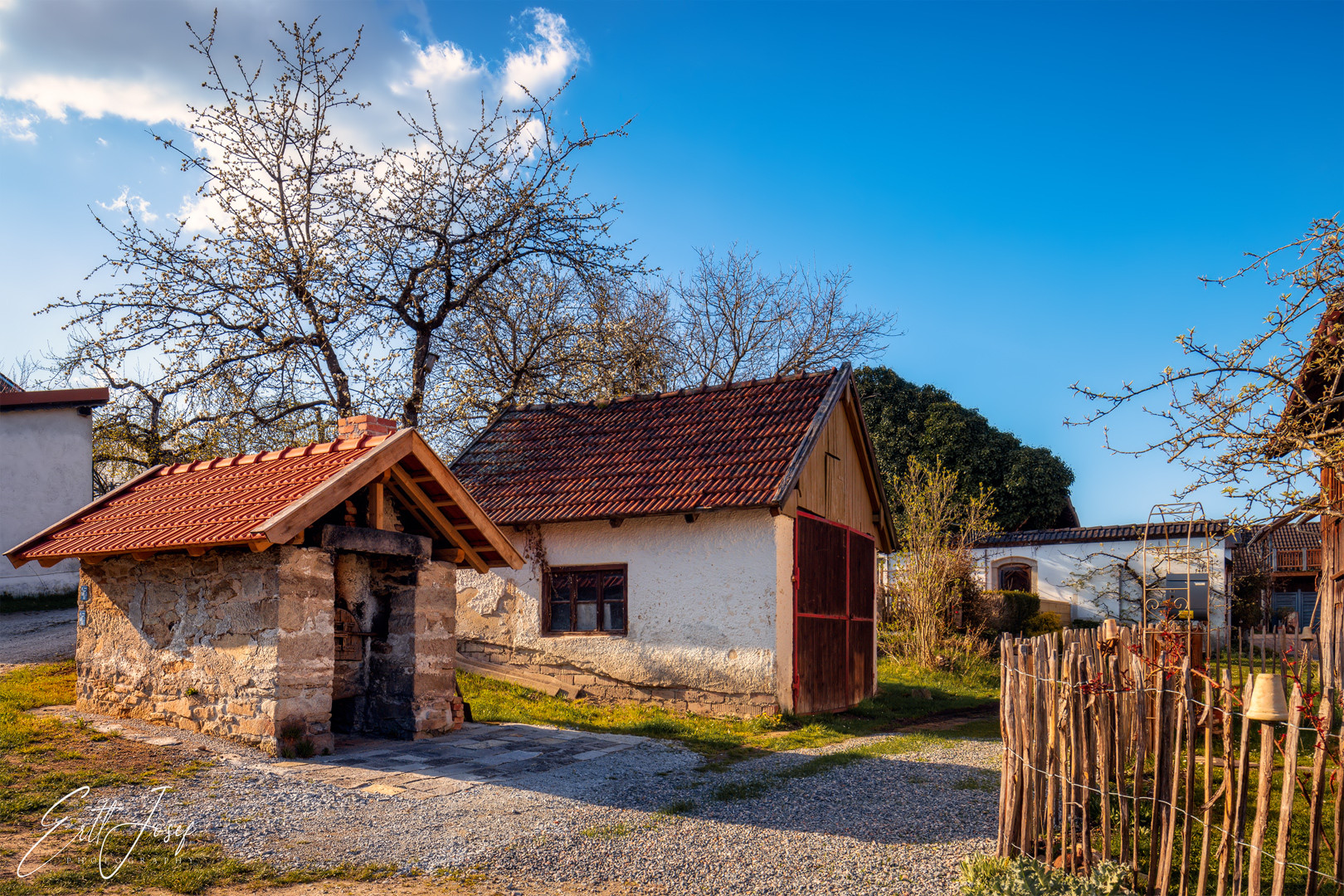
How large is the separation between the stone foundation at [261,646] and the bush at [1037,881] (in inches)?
235

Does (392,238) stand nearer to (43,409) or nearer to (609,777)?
(43,409)

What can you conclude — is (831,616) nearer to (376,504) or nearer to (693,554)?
(693,554)

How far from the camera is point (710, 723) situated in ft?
38.7

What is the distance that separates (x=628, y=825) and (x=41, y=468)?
16617 millimetres

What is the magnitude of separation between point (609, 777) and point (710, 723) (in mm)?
3555

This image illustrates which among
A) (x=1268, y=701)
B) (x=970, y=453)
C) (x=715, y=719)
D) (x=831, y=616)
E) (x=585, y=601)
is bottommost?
(x=715, y=719)

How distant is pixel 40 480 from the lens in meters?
18.2

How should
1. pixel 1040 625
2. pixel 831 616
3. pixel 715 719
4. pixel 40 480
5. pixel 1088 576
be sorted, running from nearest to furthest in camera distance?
pixel 715 719
pixel 831 616
pixel 40 480
pixel 1040 625
pixel 1088 576

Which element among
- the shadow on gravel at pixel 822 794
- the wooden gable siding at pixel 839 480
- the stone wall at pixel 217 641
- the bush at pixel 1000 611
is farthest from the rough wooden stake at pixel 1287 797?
the bush at pixel 1000 611

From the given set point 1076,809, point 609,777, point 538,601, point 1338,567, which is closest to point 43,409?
point 538,601

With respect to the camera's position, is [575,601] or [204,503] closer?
[204,503]

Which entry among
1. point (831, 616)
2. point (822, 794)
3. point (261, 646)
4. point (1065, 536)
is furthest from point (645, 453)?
point (1065, 536)

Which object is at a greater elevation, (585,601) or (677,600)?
(677,600)

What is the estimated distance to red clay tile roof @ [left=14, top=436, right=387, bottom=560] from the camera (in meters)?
8.62
